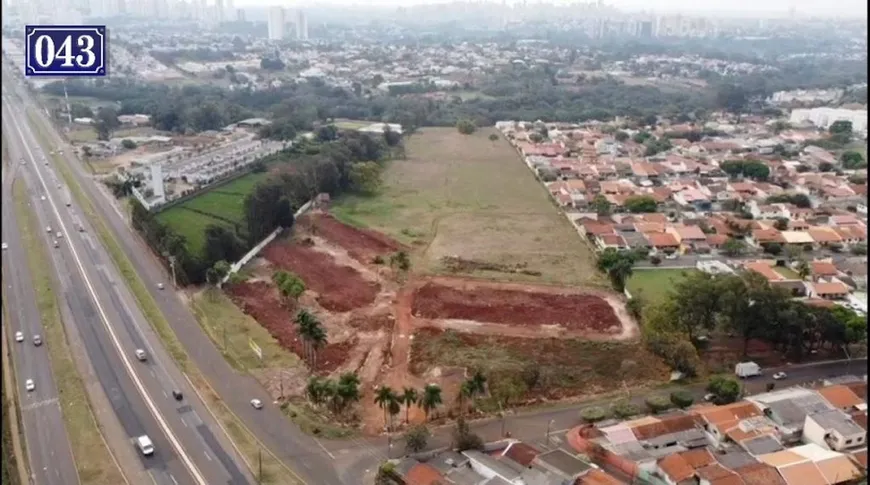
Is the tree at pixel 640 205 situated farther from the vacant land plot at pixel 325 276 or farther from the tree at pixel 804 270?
the vacant land plot at pixel 325 276

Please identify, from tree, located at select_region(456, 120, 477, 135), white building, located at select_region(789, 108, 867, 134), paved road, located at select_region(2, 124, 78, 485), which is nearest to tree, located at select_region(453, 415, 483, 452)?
paved road, located at select_region(2, 124, 78, 485)

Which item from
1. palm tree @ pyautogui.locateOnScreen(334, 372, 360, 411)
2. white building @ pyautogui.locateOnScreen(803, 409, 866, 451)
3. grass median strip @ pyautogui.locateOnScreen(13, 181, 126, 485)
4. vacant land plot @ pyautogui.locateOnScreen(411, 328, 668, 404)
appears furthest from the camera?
Result: vacant land plot @ pyautogui.locateOnScreen(411, 328, 668, 404)

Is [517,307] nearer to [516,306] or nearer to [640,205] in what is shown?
[516,306]

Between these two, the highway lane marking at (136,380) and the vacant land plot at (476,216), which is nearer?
the highway lane marking at (136,380)

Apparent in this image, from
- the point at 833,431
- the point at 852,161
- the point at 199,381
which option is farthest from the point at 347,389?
the point at 852,161

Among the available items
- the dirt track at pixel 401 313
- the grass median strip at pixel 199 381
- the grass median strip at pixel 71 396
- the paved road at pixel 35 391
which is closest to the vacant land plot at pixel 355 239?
the dirt track at pixel 401 313

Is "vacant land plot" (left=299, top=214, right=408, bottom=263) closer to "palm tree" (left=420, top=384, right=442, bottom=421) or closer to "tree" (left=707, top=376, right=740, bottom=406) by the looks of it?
"palm tree" (left=420, top=384, right=442, bottom=421)
